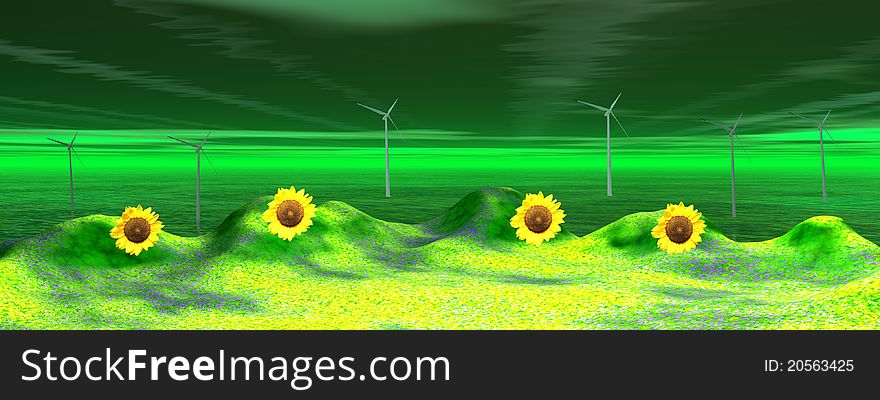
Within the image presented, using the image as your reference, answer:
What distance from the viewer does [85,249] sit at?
97.3 ft

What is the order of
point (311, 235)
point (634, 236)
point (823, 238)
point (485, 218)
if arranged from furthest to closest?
1. point (485, 218)
2. point (634, 236)
3. point (311, 235)
4. point (823, 238)

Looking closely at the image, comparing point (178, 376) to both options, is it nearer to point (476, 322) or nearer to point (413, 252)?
point (476, 322)

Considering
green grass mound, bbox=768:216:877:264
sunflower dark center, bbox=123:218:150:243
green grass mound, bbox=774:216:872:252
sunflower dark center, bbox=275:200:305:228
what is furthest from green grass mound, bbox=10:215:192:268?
green grass mound, bbox=774:216:872:252

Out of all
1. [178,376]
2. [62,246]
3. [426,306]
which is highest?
[62,246]

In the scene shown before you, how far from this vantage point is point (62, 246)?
29.4m

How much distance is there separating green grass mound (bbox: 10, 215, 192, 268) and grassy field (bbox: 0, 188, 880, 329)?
0.06 meters

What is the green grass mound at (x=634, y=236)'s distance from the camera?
107ft

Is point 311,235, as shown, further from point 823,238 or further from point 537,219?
point 823,238

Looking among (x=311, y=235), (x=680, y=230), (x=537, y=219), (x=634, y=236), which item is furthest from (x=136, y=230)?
(x=680, y=230)

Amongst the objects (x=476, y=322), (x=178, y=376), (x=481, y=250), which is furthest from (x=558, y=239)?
(x=178, y=376)

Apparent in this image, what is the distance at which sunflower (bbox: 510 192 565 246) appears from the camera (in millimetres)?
32562

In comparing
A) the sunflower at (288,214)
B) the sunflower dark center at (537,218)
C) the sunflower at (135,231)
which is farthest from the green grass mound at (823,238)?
the sunflower at (135,231)

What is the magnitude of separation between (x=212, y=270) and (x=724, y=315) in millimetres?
18122

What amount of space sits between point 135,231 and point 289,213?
5.98m
